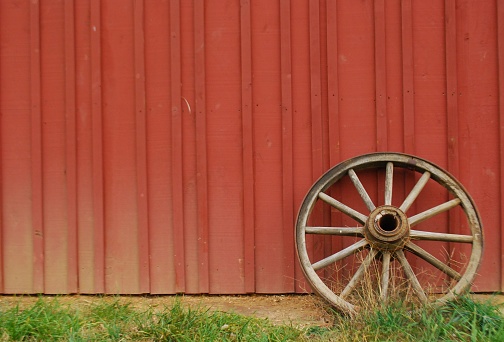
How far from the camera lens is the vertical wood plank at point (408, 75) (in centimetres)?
432

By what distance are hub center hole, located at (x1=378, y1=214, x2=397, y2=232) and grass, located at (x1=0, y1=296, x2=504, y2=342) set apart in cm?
63

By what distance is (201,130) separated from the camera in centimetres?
441

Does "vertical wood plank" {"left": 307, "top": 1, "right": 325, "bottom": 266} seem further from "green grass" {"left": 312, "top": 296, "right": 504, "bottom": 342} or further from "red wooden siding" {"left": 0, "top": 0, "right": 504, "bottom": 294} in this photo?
"green grass" {"left": 312, "top": 296, "right": 504, "bottom": 342}

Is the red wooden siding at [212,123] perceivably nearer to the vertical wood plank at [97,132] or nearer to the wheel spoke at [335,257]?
the vertical wood plank at [97,132]

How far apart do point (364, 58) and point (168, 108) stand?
157cm

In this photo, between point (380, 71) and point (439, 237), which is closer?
point (439, 237)

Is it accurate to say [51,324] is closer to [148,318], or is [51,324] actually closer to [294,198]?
[148,318]

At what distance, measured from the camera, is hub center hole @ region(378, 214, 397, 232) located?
3946mm

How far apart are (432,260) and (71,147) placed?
2.85 metres

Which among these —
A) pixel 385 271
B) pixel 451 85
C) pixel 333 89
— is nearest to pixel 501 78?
pixel 451 85

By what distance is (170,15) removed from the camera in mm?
4402

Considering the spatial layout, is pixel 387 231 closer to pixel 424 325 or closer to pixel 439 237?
pixel 439 237

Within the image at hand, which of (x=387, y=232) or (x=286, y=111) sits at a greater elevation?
(x=286, y=111)

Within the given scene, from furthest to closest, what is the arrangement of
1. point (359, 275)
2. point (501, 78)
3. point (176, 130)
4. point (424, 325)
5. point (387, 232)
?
point (176, 130)
point (501, 78)
point (359, 275)
point (387, 232)
point (424, 325)
